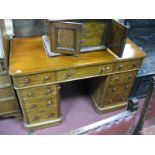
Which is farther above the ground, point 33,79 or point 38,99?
point 33,79

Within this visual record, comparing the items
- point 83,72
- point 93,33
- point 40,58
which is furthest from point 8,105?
point 93,33

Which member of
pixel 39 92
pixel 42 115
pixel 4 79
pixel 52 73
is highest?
pixel 52 73

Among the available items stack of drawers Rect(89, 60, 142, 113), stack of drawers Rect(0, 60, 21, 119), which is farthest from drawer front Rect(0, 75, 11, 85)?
stack of drawers Rect(89, 60, 142, 113)

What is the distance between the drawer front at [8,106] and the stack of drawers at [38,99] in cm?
16

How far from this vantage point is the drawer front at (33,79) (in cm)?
148

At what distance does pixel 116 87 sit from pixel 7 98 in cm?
114

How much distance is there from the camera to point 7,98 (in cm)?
178

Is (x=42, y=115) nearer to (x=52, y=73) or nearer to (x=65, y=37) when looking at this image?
(x=52, y=73)

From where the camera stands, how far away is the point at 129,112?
1.06 meters

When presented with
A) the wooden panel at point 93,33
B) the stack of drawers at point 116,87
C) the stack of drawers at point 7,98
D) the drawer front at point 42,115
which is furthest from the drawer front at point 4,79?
the stack of drawers at point 116,87

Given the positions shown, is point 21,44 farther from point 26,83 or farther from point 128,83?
point 128,83

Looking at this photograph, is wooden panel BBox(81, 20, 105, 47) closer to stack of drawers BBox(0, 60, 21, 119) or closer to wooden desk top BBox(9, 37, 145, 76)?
wooden desk top BBox(9, 37, 145, 76)

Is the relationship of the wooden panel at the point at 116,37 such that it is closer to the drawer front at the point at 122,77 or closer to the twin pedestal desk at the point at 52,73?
the twin pedestal desk at the point at 52,73
